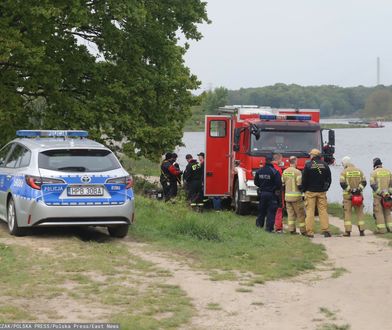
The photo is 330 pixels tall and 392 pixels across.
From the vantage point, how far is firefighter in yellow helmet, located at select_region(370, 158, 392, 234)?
1500 centimetres

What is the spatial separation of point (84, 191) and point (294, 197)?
19.0 feet

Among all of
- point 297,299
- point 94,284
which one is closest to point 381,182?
point 297,299

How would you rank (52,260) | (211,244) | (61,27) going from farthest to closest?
(61,27) < (211,244) < (52,260)

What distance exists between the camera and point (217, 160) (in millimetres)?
19938

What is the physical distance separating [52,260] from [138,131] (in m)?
15.1

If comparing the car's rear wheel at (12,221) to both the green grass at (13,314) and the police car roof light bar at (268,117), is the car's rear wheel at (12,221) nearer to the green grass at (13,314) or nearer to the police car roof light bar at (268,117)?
the green grass at (13,314)

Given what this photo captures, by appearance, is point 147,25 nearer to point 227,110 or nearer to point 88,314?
point 227,110

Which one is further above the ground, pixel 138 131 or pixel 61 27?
pixel 61 27

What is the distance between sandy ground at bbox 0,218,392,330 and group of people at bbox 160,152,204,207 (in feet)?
30.1

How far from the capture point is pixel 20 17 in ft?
70.1

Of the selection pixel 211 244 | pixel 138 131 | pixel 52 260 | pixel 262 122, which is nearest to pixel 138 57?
pixel 138 131

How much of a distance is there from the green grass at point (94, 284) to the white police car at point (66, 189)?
0.46 metres

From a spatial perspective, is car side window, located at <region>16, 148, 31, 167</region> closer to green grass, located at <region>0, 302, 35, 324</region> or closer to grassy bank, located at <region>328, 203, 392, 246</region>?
green grass, located at <region>0, 302, 35, 324</region>

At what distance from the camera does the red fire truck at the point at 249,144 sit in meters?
18.4
